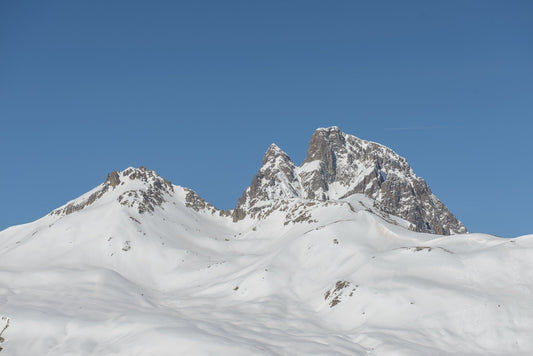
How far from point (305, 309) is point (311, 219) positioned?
63.1m

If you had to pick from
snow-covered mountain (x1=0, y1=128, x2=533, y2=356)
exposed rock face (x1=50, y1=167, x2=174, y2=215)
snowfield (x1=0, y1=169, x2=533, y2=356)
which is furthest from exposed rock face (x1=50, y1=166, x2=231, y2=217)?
snowfield (x1=0, y1=169, x2=533, y2=356)

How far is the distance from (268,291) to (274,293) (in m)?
1.39

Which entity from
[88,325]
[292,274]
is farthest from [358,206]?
[88,325]

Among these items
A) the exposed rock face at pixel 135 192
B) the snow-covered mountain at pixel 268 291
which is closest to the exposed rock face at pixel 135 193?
the exposed rock face at pixel 135 192

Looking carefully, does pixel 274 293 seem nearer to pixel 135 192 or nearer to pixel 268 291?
pixel 268 291

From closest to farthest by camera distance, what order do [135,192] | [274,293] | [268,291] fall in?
[274,293], [268,291], [135,192]

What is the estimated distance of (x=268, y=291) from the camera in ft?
314

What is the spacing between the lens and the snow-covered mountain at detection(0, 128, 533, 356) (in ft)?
211

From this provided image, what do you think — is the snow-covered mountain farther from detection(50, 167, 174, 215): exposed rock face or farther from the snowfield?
detection(50, 167, 174, 215): exposed rock face

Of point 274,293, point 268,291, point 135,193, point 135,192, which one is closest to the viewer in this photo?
point 274,293

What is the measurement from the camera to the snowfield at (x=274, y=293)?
64062mm

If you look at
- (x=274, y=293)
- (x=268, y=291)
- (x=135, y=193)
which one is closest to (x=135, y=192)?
(x=135, y=193)

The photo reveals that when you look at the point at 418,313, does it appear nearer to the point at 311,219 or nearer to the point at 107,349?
the point at 107,349

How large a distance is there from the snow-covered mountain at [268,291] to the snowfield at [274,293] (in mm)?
244
